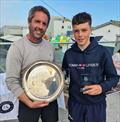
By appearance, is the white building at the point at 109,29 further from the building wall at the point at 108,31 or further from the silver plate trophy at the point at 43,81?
the silver plate trophy at the point at 43,81

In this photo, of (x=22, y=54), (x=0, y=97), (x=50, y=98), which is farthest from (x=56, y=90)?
(x=0, y=97)

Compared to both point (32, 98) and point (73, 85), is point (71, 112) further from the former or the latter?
point (32, 98)

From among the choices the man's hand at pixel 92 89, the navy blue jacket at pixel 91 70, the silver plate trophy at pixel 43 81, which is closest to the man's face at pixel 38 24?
the silver plate trophy at pixel 43 81

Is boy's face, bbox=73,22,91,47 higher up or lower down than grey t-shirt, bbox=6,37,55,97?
higher up

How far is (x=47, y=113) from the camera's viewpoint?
8.64 ft

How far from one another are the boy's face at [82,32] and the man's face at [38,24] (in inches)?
10.6

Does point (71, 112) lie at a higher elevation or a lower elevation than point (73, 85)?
lower

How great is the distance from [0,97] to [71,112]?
1477 millimetres

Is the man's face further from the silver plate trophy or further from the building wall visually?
the building wall

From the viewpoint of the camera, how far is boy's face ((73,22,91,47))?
244 cm

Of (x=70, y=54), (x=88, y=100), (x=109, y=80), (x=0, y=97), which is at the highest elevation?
(x=70, y=54)

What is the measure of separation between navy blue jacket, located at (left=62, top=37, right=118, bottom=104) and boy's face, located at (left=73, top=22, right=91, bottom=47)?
76mm

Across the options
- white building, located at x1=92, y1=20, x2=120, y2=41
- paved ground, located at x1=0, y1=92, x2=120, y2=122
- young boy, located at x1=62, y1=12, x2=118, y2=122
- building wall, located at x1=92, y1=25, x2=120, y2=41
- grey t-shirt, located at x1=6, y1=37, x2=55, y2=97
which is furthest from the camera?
white building, located at x1=92, y1=20, x2=120, y2=41

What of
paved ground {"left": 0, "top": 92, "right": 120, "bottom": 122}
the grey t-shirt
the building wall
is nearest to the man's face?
the grey t-shirt
